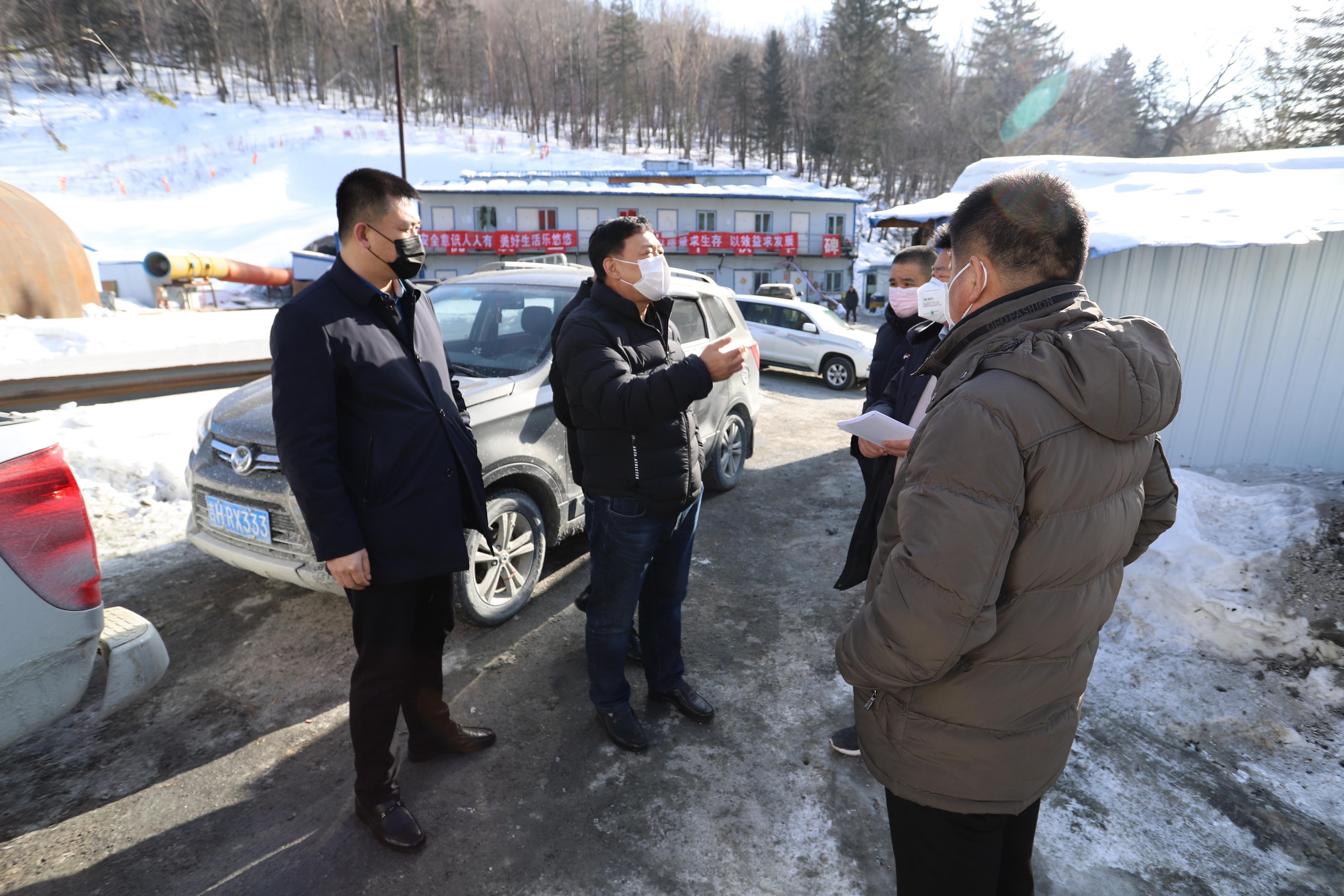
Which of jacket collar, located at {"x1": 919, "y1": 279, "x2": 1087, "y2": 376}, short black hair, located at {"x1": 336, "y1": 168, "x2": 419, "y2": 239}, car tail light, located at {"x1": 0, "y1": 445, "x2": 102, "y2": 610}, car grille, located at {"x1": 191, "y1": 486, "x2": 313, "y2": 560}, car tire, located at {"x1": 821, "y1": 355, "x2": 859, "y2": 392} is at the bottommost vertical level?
car tire, located at {"x1": 821, "y1": 355, "x2": 859, "y2": 392}

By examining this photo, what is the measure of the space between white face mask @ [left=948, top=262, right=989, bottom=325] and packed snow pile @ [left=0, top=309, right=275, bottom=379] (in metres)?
8.80

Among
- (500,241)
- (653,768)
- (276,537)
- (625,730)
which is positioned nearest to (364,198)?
(276,537)

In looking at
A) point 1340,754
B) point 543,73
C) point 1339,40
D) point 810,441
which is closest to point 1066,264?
point 1340,754

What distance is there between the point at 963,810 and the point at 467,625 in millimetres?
2949

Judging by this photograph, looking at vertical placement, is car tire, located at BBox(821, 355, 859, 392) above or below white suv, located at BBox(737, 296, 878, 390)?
below

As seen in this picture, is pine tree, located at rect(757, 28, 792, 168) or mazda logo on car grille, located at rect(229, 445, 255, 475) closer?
mazda logo on car grille, located at rect(229, 445, 255, 475)

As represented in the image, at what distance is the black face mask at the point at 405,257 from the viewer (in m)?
2.30

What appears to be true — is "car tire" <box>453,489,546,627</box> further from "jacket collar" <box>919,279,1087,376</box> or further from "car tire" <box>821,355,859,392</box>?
"car tire" <box>821,355,859,392</box>

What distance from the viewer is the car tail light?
6.23 ft

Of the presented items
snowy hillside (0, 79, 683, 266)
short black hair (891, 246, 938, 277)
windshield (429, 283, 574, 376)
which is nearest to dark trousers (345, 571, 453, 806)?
windshield (429, 283, 574, 376)

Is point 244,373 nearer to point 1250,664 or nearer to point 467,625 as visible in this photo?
point 467,625

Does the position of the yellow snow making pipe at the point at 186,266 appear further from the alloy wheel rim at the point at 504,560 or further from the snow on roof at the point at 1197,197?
the alloy wheel rim at the point at 504,560

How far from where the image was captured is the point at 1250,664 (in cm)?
349

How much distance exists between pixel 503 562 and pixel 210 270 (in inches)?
1021
